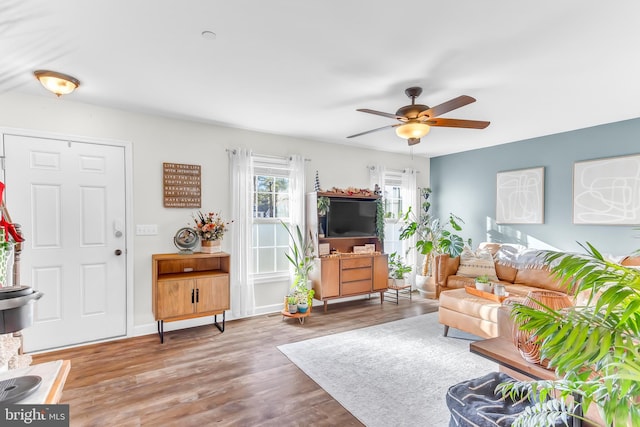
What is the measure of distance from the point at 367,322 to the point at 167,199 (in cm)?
288

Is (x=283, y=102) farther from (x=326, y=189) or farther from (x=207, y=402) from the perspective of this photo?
(x=207, y=402)

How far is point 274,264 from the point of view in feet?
15.3

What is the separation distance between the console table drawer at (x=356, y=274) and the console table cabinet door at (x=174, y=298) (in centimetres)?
208

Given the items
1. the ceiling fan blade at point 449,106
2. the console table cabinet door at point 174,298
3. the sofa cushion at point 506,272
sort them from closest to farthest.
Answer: the ceiling fan blade at point 449,106
the console table cabinet door at point 174,298
the sofa cushion at point 506,272

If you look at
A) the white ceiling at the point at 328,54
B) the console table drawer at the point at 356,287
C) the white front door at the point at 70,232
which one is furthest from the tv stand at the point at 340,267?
the white front door at the point at 70,232

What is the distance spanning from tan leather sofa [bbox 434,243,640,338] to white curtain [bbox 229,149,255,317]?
2433 millimetres

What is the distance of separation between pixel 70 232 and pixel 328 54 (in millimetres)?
3111

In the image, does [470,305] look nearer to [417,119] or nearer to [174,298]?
[417,119]

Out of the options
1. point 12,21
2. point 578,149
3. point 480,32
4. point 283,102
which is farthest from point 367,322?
point 12,21

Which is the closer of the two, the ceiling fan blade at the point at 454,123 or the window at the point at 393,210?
the ceiling fan blade at the point at 454,123

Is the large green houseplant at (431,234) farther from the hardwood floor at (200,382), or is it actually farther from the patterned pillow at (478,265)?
the hardwood floor at (200,382)

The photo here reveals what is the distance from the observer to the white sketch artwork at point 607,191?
3.79 metres

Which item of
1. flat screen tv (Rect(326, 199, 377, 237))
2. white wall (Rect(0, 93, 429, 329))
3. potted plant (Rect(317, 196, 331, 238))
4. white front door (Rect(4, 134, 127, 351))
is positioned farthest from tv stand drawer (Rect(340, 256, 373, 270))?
white front door (Rect(4, 134, 127, 351))

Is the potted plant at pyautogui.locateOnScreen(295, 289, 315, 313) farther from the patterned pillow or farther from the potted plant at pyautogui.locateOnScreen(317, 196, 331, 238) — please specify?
the patterned pillow
